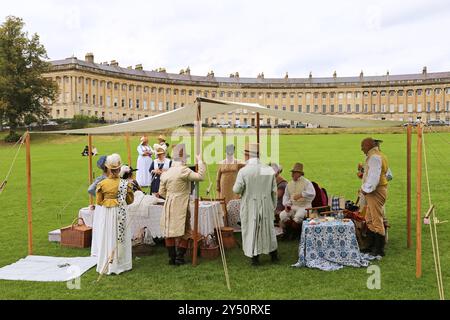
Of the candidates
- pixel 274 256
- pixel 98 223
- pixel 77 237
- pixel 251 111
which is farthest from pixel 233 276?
pixel 77 237

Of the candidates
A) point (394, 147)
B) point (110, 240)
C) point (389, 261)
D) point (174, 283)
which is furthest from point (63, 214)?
point (394, 147)

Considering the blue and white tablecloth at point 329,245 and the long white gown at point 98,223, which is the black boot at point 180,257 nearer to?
the long white gown at point 98,223

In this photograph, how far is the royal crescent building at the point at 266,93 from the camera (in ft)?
313

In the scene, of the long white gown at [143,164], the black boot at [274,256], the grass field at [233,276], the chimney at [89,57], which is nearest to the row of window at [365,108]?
the chimney at [89,57]

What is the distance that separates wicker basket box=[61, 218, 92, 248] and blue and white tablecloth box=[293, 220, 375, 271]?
4237mm

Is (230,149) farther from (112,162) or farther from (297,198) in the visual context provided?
(112,162)

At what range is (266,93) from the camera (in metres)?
115

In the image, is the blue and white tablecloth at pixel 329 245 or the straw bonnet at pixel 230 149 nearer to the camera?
the blue and white tablecloth at pixel 329 245

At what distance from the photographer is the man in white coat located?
746 centimetres

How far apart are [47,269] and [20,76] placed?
5107cm

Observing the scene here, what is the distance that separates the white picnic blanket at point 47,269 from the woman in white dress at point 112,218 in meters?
0.52

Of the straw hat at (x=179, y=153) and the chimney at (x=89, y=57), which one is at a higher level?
the chimney at (x=89, y=57)

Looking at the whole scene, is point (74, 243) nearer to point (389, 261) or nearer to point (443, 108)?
point (389, 261)

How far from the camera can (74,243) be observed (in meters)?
8.94
